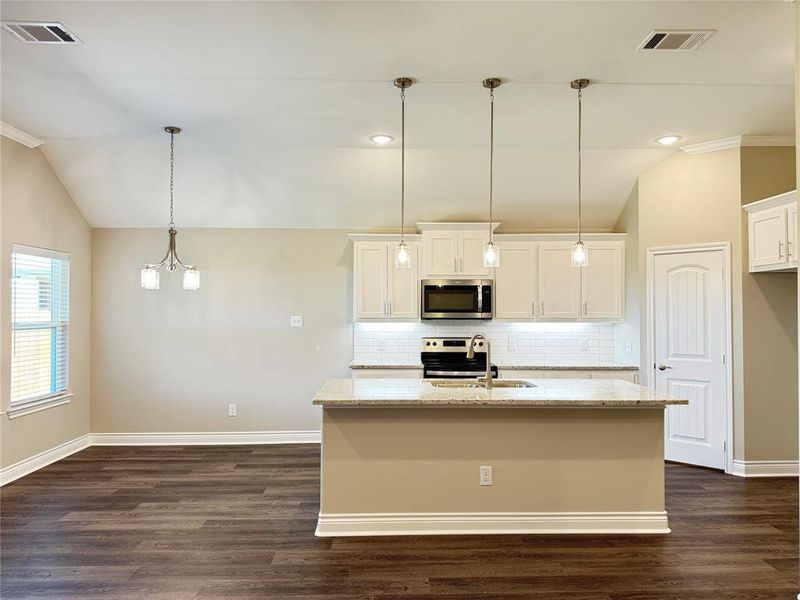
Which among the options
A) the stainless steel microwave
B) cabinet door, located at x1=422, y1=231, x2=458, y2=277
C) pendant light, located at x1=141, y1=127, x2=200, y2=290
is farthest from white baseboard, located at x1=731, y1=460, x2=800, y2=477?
pendant light, located at x1=141, y1=127, x2=200, y2=290

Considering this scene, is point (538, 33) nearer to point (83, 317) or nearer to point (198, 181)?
point (198, 181)

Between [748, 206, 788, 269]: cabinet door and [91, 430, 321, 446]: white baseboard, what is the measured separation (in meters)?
4.54

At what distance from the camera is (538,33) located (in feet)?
9.27

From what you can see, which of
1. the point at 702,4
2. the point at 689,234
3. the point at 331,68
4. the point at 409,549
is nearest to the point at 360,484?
the point at 409,549

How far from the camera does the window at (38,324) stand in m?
4.43

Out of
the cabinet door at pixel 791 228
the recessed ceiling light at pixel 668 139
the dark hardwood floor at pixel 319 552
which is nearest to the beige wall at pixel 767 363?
the dark hardwood floor at pixel 319 552

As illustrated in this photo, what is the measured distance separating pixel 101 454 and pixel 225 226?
2.64 m

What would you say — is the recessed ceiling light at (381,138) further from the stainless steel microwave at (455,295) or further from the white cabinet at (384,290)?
the stainless steel microwave at (455,295)

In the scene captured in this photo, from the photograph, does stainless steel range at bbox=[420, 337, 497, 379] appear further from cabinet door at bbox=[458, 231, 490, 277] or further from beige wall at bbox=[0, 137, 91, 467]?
beige wall at bbox=[0, 137, 91, 467]

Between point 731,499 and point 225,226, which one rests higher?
point 225,226

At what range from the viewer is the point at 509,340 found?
5730 mm

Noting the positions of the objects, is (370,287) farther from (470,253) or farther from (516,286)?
(516,286)

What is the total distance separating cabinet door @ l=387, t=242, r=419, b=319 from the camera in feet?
17.8

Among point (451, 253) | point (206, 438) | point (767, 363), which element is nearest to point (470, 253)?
point (451, 253)
